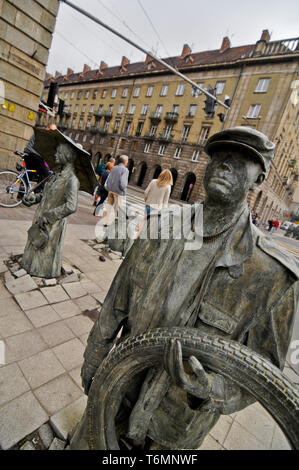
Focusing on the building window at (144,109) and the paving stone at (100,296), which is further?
the building window at (144,109)

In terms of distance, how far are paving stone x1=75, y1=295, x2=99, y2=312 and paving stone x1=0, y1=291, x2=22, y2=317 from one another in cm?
74

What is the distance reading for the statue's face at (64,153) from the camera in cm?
293

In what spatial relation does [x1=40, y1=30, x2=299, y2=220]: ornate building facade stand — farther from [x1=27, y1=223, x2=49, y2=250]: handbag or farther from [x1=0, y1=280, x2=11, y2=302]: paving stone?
[x1=0, y1=280, x2=11, y2=302]: paving stone

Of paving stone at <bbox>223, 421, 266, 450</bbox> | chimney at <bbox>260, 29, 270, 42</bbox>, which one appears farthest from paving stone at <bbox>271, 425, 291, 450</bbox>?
chimney at <bbox>260, 29, 270, 42</bbox>

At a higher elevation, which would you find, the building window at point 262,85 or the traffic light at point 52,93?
the building window at point 262,85

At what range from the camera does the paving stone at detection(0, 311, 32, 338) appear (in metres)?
2.32

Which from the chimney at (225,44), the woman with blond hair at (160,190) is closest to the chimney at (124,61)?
the chimney at (225,44)

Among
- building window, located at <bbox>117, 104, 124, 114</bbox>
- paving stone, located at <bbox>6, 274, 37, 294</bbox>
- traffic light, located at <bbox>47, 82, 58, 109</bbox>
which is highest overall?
building window, located at <bbox>117, 104, 124, 114</bbox>

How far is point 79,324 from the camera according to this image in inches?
109

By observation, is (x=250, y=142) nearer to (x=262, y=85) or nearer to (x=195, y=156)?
(x=262, y=85)

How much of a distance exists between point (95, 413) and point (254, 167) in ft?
4.30

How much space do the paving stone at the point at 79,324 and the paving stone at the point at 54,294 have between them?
382mm

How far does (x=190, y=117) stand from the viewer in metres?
27.0

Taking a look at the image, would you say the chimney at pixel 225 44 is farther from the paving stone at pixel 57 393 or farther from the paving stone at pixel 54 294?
the paving stone at pixel 57 393
